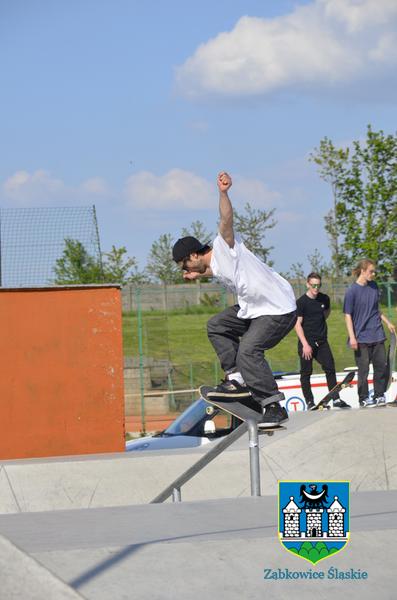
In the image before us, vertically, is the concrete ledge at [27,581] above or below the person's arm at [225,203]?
below

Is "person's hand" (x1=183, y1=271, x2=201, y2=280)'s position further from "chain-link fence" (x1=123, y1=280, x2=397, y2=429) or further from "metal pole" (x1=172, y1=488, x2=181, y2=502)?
"chain-link fence" (x1=123, y1=280, x2=397, y2=429)

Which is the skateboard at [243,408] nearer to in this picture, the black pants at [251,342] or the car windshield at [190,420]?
the black pants at [251,342]

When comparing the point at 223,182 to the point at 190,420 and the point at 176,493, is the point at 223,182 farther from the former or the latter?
the point at 190,420

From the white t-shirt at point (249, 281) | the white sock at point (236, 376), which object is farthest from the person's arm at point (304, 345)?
the white t-shirt at point (249, 281)

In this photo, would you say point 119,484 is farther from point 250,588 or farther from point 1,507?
point 250,588

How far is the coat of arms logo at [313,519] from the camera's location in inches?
171

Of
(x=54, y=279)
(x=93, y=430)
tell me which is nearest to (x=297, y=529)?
(x=93, y=430)

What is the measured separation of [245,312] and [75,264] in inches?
350

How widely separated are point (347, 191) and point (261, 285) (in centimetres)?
2604

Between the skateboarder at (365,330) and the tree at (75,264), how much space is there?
485 cm

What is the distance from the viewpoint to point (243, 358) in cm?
627

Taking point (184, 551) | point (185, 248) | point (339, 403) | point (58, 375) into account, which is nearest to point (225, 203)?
point (185, 248)

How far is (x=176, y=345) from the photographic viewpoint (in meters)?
27.0

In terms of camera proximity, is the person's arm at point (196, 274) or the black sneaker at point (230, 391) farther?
the black sneaker at point (230, 391)
